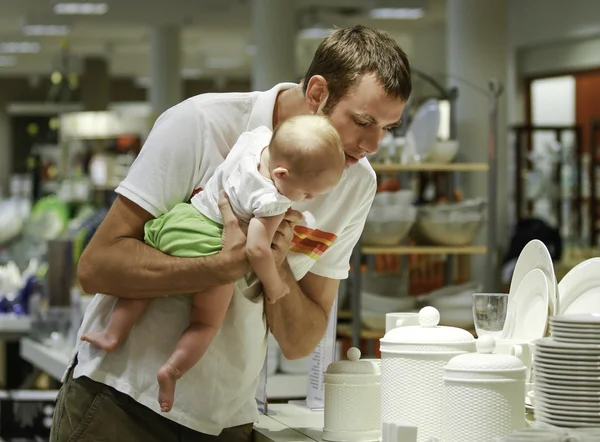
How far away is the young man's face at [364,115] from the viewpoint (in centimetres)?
198

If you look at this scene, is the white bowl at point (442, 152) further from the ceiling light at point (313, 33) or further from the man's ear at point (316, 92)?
the ceiling light at point (313, 33)

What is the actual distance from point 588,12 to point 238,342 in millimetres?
9896

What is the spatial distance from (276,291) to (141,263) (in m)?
0.26

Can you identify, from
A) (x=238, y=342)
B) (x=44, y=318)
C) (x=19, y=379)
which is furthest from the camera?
(x=19, y=379)

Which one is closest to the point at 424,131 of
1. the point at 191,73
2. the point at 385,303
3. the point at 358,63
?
the point at 385,303

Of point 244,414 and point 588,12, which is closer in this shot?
point 244,414

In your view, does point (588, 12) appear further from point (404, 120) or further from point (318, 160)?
point (318, 160)

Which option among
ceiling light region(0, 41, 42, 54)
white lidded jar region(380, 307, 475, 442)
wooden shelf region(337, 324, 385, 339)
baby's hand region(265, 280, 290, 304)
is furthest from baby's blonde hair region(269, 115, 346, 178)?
ceiling light region(0, 41, 42, 54)

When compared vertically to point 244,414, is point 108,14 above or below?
above

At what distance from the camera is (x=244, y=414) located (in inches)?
86.4

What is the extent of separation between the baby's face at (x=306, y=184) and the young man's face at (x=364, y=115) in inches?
3.5

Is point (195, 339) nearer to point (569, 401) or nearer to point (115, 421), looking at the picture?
point (115, 421)

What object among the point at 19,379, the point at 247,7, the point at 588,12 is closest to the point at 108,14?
the point at 247,7

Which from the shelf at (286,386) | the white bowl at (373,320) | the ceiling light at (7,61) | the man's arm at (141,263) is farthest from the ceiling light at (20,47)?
the man's arm at (141,263)
